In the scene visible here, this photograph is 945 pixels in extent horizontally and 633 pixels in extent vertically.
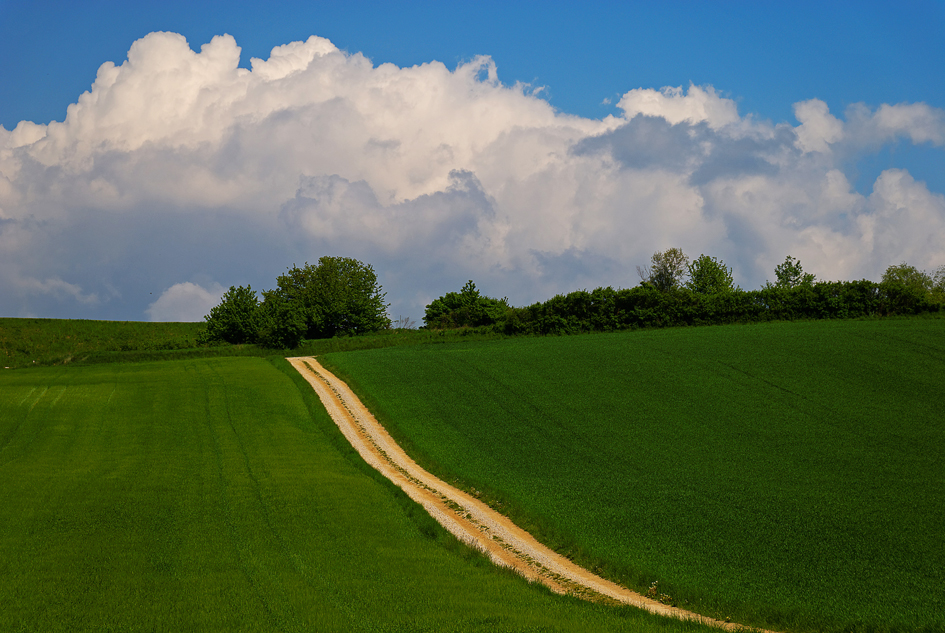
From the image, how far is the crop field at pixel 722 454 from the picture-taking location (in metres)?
11.8

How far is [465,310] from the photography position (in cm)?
7138

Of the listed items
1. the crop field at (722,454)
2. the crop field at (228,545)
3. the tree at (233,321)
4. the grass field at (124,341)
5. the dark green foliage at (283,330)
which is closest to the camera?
the crop field at (228,545)

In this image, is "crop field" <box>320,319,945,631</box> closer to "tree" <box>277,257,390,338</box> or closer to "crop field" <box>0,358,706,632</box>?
"crop field" <box>0,358,706,632</box>

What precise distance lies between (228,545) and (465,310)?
194ft

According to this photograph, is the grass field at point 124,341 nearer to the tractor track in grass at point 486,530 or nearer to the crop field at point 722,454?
the crop field at point 722,454

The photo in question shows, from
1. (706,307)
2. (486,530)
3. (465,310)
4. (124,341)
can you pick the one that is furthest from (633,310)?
(124,341)

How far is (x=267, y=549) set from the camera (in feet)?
41.1

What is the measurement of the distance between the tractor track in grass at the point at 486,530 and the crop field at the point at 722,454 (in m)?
0.42

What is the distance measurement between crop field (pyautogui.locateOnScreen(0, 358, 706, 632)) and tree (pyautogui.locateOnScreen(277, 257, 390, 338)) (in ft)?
151

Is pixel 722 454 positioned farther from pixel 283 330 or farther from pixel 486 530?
pixel 283 330

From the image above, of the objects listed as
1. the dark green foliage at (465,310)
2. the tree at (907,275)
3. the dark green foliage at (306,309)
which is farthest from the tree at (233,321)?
the tree at (907,275)

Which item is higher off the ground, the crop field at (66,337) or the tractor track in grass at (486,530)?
the crop field at (66,337)

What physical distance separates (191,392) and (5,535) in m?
24.1

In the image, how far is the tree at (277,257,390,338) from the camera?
7588 centimetres
